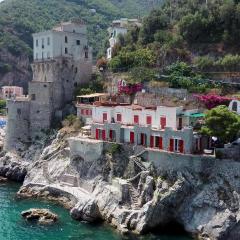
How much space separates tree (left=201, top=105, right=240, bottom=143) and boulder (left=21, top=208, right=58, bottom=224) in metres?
14.5

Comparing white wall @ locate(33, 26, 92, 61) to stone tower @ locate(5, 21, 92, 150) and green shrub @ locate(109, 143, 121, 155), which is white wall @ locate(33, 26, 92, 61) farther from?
green shrub @ locate(109, 143, 121, 155)

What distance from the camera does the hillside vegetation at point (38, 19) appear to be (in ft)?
424

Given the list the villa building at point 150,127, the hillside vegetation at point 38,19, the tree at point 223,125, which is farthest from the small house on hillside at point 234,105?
the hillside vegetation at point 38,19

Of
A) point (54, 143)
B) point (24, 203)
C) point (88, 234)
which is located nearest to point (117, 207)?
point (88, 234)

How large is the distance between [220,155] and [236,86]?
51.1 feet

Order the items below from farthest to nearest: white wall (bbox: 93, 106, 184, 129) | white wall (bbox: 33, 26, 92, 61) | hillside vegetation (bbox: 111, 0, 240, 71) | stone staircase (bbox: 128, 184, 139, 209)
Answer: white wall (bbox: 33, 26, 92, 61)
hillside vegetation (bbox: 111, 0, 240, 71)
white wall (bbox: 93, 106, 184, 129)
stone staircase (bbox: 128, 184, 139, 209)

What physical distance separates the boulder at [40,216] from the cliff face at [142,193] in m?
1.78

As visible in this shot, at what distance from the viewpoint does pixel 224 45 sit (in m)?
64.2

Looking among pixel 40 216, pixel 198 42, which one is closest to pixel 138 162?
pixel 40 216

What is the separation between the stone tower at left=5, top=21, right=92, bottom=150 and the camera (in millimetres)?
61875

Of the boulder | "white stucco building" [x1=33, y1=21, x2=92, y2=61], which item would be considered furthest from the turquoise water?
"white stucco building" [x1=33, y1=21, x2=92, y2=61]

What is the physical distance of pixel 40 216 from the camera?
1695 inches

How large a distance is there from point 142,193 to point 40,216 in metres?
8.68

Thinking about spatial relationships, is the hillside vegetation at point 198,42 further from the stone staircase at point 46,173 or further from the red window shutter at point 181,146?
the stone staircase at point 46,173
